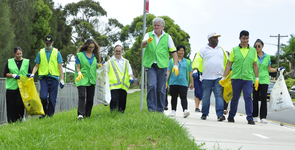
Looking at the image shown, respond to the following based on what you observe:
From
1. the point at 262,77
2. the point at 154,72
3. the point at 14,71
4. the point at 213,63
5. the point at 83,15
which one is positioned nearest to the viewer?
the point at 154,72

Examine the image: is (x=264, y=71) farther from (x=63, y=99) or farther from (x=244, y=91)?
(x=63, y=99)

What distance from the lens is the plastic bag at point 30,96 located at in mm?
7133

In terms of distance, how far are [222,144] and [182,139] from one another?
65cm

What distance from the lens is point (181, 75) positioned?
8.55m

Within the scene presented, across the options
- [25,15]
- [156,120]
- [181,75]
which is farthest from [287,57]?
[156,120]

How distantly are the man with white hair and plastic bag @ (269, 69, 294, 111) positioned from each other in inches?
109

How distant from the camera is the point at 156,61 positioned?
6699 millimetres

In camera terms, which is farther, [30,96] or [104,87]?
[30,96]

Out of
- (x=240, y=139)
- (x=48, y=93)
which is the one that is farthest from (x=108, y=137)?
(x=48, y=93)

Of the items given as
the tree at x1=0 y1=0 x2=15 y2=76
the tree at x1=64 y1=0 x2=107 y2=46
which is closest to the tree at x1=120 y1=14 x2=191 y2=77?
the tree at x1=64 y1=0 x2=107 y2=46

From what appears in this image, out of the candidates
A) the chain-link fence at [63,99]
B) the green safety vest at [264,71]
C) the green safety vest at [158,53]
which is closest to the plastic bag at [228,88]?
the green safety vest at [264,71]

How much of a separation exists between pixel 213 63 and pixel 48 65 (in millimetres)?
3428

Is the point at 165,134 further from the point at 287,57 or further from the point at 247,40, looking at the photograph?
the point at 287,57

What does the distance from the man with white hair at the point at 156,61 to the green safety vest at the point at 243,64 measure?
1.38 meters
